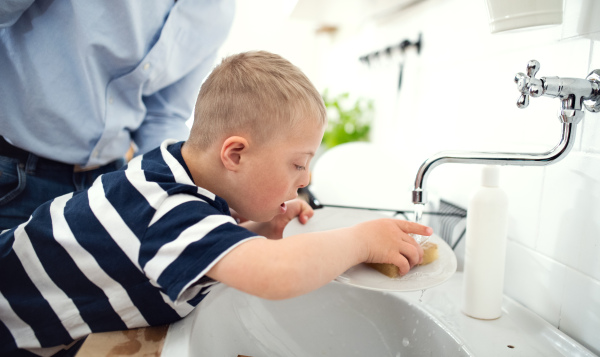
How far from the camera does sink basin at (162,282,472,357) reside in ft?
2.21

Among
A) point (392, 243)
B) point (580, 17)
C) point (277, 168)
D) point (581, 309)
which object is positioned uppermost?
point (580, 17)

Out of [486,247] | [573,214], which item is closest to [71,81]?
[486,247]

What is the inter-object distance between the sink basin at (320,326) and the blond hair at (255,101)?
308mm

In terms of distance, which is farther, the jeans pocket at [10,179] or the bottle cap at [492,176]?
the jeans pocket at [10,179]

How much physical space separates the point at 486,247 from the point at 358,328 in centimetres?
28

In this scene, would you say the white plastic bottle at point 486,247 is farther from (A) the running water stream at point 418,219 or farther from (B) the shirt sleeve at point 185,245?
(B) the shirt sleeve at point 185,245

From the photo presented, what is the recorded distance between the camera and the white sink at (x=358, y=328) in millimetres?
631

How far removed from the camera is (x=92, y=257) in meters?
0.64

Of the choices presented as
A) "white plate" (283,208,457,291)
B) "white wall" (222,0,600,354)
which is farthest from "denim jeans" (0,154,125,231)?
"white wall" (222,0,600,354)

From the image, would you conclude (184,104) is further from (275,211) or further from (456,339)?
(456,339)

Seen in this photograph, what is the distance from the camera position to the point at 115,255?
2.04ft

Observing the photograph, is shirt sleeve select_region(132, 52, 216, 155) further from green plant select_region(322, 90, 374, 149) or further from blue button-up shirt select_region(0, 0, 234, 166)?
green plant select_region(322, 90, 374, 149)

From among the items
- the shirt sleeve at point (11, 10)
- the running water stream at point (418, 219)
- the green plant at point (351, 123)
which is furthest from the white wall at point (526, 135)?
the shirt sleeve at point (11, 10)

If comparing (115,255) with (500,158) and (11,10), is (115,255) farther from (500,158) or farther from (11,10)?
(500,158)
